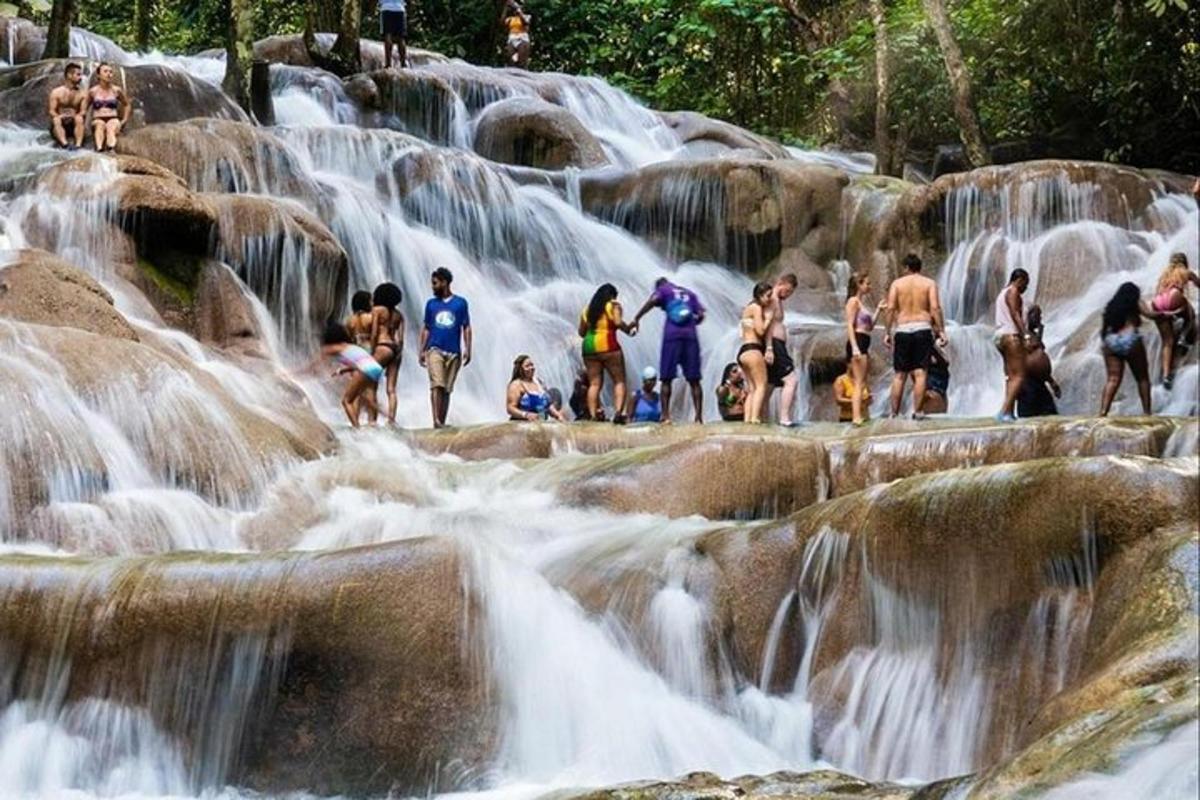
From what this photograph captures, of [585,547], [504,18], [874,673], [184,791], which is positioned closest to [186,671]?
[184,791]

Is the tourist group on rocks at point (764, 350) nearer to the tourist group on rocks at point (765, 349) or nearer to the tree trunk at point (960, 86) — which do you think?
Answer: the tourist group on rocks at point (765, 349)

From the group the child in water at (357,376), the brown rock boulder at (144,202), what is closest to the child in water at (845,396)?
the child in water at (357,376)

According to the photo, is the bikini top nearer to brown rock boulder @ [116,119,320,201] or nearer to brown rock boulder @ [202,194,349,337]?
brown rock boulder @ [202,194,349,337]

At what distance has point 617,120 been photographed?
29297 mm

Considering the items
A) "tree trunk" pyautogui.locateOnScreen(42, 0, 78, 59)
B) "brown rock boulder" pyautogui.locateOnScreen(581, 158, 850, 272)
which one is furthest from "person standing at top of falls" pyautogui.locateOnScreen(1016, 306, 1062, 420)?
"tree trunk" pyautogui.locateOnScreen(42, 0, 78, 59)

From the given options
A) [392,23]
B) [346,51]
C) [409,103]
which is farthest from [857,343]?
[346,51]

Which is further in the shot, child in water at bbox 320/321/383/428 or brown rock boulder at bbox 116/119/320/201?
brown rock boulder at bbox 116/119/320/201

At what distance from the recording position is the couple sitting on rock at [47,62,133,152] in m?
19.0

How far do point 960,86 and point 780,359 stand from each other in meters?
9.91

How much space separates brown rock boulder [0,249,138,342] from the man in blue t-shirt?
2.87 m

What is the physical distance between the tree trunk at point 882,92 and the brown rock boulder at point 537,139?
4230mm

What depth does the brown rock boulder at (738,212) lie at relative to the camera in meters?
22.6

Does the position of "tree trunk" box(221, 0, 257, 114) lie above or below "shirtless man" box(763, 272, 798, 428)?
above

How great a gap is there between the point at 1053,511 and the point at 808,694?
161 cm
